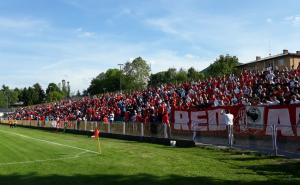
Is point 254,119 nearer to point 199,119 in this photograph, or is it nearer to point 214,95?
point 199,119

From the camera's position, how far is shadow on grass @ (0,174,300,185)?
1240 centimetres

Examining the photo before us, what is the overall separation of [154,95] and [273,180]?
1076 inches

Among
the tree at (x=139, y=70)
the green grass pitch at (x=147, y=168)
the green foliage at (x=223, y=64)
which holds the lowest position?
the green grass pitch at (x=147, y=168)

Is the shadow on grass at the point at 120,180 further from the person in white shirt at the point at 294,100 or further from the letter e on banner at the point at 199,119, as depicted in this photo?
the letter e on banner at the point at 199,119

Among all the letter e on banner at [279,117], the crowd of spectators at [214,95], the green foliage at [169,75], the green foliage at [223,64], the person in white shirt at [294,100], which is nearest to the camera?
the letter e on banner at [279,117]

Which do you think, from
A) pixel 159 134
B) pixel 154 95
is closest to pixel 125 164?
pixel 159 134

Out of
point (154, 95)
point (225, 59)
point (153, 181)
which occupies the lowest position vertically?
point (153, 181)

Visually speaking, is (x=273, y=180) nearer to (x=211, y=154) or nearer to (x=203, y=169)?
(x=203, y=169)

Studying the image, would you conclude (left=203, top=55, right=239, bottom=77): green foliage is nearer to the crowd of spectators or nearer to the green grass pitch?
the crowd of spectators

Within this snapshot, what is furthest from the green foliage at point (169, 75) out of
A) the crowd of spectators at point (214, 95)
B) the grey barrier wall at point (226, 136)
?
the grey barrier wall at point (226, 136)

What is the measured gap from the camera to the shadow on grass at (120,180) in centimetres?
1240

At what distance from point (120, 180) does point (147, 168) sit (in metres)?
2.45

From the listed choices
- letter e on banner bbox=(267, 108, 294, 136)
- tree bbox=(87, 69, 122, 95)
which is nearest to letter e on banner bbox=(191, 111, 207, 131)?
letter e on banner bbox=(267, 108, 294, 136)

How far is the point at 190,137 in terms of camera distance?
2436 cm
